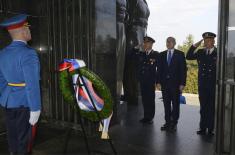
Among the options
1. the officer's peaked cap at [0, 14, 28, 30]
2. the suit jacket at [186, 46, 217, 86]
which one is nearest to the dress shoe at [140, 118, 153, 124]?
the suit jacket at [186, 46, 217, 86]

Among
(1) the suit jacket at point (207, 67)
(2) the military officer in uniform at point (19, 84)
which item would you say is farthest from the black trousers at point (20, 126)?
(1) the suit jacket at point (207, 67)

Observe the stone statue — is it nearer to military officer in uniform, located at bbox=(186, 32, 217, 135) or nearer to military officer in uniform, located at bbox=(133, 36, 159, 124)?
military officer in uniform, located at bbox=(133, 36, 159, 124)

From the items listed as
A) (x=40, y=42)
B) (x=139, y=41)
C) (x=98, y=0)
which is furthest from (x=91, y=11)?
(x=139, y=41)

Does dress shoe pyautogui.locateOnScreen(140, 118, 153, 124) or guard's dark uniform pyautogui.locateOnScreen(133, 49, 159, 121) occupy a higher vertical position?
guard's dark uniform pyautogui.locateOnScreen(133, 49, 159, 121)

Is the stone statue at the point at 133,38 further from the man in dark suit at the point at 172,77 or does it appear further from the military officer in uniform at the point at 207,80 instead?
the military officer in uniform at the point at 207,80

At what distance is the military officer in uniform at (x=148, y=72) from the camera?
562 centimetres

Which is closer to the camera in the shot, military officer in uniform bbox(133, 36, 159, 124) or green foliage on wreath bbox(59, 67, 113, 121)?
green foliage on wreath bbox(59, 67, 113, 121)

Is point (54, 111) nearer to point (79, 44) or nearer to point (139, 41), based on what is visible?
point (79, 44)

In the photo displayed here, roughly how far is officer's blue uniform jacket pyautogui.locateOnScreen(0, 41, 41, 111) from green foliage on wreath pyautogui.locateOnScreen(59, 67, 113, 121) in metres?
0.73

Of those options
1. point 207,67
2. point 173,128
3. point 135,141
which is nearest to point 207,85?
point 207,67

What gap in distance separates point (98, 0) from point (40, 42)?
1451mm

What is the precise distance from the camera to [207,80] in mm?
4785

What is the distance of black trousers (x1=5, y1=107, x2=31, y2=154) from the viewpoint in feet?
9.53

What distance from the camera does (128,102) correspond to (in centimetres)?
755
